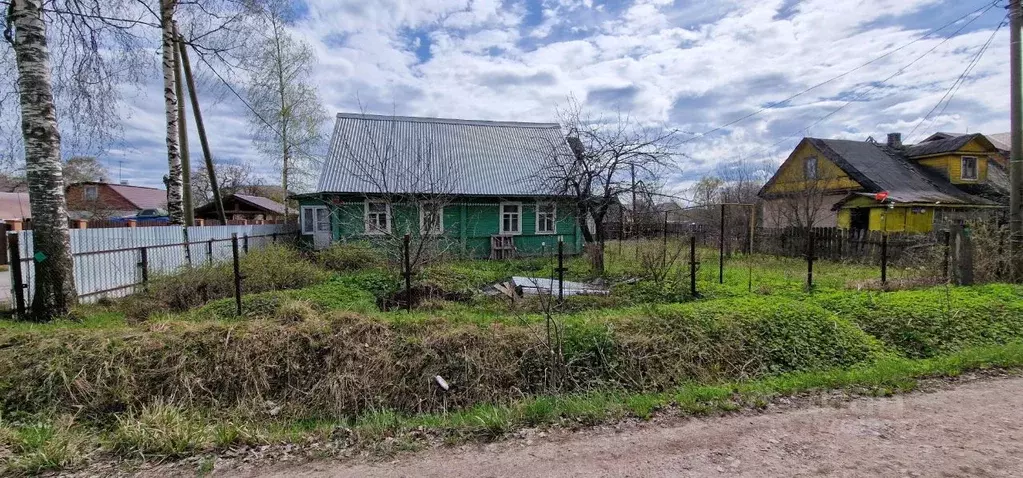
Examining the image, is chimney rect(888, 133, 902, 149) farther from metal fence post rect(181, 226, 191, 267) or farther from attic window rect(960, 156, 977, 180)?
metal fence post rect(181, 226, 191, 267)

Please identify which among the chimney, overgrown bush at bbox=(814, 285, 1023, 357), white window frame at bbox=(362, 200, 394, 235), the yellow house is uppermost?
the chimney

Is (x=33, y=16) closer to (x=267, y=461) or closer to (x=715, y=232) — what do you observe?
(x=267, y=461)

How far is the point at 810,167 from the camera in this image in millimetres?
26562

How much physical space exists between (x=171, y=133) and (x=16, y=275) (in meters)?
7.25

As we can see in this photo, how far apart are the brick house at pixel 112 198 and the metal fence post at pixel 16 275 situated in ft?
120

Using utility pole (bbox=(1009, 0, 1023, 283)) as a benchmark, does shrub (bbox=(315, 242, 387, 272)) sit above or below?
below

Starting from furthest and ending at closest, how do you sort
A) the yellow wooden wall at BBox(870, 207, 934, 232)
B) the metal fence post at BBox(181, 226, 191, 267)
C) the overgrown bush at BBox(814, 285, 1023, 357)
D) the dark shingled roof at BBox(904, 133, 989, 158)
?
the dark shingled roof at BBox(904, 133, 989, 158) → the yellow wooden wall at BBox(870, 207, 934, 232) → the metal fence post at BBox(181, 226, 191, 267) → the overgrown bush at BBox(814, 285, 1023, 357)

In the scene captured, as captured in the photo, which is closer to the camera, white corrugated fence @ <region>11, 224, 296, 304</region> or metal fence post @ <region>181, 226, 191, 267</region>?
white corrugated fence @ <region>11, 224, 296, 304</region>

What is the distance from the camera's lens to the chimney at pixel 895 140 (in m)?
28.4

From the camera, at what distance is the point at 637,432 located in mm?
3537

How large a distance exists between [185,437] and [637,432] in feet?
11.6

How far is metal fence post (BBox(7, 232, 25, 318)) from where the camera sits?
6.51 metres

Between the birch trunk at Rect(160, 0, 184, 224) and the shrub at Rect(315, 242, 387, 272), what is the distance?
3991 mm

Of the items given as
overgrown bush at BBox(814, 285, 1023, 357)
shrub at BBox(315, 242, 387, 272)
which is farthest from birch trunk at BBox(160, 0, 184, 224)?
overgrown bush at BBox(814, 285, 1023, 357)
